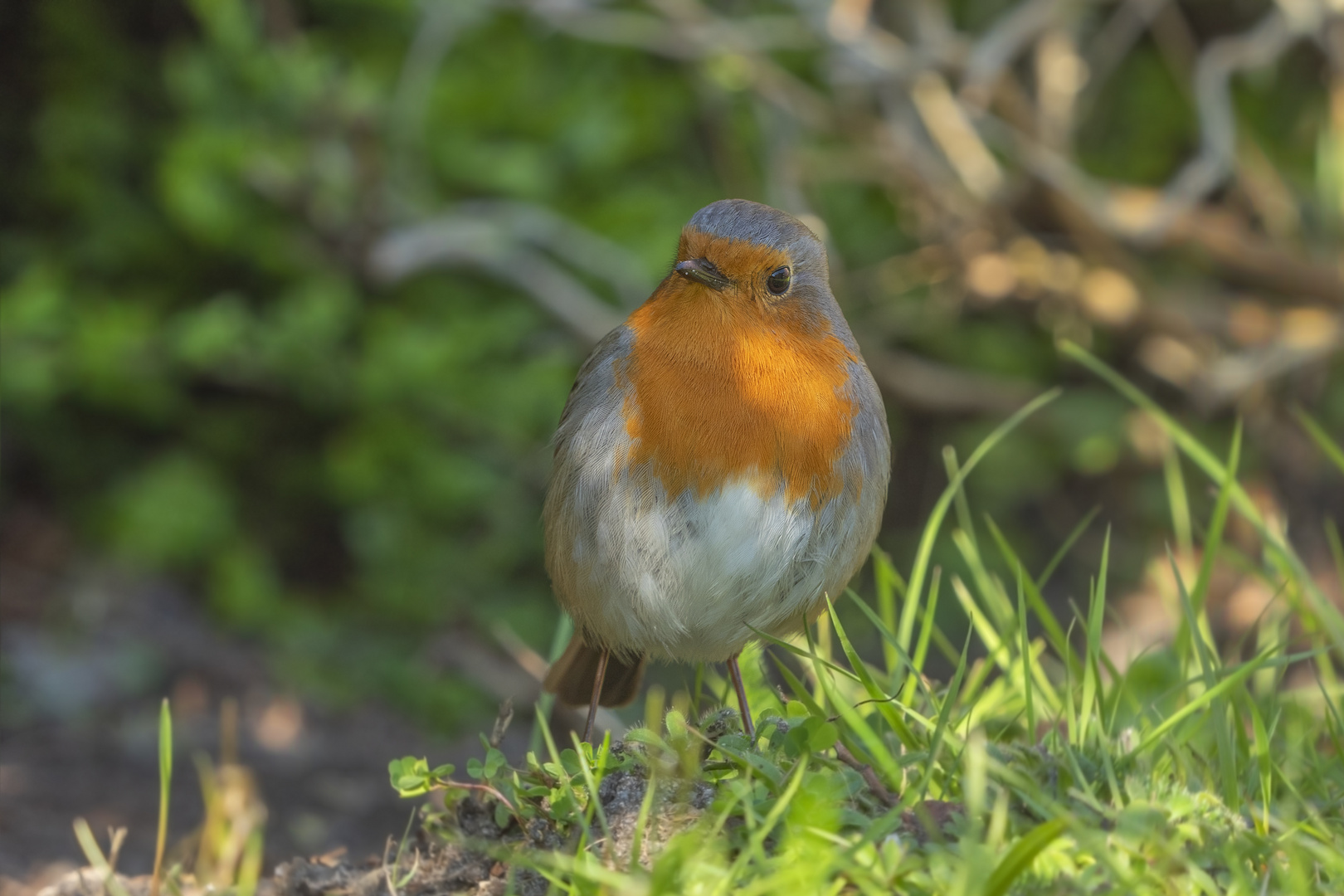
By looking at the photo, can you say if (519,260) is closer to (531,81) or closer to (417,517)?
(531,81)

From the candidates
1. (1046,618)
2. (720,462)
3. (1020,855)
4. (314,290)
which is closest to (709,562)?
(720,462)

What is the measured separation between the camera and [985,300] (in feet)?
16.8

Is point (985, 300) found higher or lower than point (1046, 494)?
higher

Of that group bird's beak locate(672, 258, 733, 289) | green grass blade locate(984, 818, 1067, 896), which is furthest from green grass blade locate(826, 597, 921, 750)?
bird's beak locate(672, 258, 733, 289)

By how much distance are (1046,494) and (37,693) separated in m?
3.77

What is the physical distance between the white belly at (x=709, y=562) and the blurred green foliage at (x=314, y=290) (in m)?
1.87

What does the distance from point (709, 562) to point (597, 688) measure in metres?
0.42

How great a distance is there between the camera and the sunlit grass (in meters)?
1.76

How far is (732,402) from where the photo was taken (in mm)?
2484

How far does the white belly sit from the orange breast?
0.14ft

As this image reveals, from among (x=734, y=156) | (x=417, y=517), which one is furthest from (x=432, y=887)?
(x=734, y=156)

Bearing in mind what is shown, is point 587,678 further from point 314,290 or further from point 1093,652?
point 314,290

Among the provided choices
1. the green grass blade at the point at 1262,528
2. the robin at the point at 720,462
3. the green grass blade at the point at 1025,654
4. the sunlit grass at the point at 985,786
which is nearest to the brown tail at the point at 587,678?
the robin at the point at 720,462

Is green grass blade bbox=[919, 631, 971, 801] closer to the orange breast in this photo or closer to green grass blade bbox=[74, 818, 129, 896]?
the orange breast
